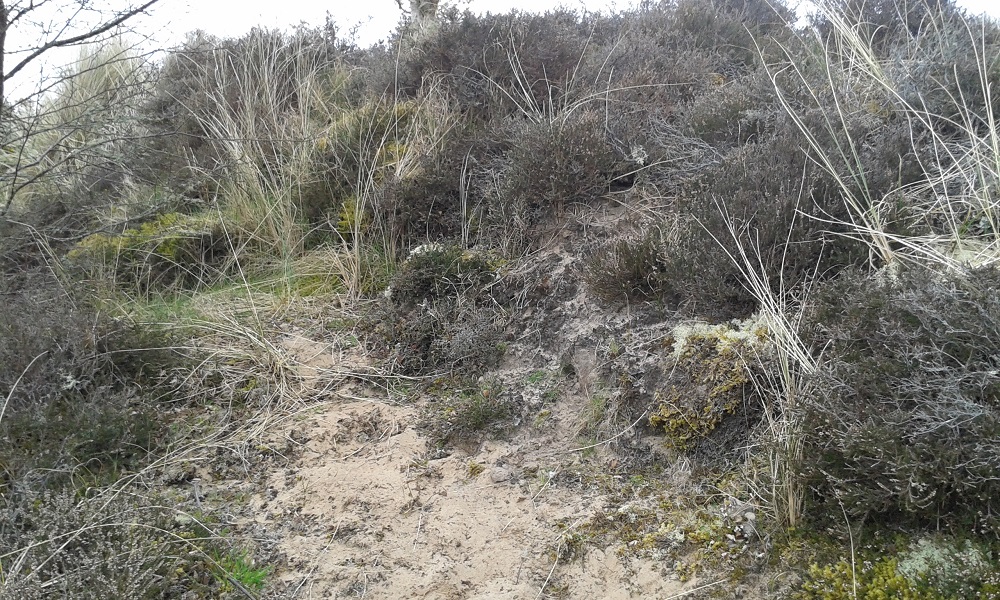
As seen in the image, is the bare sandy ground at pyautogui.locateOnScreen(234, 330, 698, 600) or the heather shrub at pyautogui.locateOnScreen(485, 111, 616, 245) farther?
the heather shrub at pyautogui.locateOnScreen(485, 111, 616, 245)

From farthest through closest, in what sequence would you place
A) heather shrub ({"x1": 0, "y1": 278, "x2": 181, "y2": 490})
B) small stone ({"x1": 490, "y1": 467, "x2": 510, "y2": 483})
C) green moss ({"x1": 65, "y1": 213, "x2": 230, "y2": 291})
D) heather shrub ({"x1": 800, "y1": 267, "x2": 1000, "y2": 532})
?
green moss ({"x1": 65, "y1": 213, "x2": 230, "y2": 291}) < small stone ({"x1": 490, "y1": 467, "x2": 510, "y2": 483}) < heather shrub ({"x1": 0, "y1": 278, "x2": 181, "y2": 490}) < heather shrub ({"x1": 800, "y1": 267, "x2": 1000, "y2": 532})

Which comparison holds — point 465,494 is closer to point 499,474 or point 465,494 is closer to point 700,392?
point 499,474

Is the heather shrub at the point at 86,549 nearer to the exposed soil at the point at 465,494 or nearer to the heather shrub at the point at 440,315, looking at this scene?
the exposed soil at the point at 465,494

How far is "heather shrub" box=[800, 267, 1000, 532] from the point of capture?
211cm

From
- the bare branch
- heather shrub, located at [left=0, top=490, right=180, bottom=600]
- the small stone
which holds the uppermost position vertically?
the bare branch

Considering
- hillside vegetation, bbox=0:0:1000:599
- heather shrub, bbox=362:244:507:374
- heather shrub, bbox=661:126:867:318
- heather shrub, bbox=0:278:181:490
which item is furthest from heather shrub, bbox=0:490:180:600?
heather shrub, bbox=661:126:867:318

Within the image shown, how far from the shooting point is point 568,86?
5984mm

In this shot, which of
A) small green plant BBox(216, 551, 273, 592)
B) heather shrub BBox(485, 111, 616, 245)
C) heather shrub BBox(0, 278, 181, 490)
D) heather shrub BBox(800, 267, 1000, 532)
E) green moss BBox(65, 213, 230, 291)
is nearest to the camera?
heather shrub BBox(800, 267, 1000, 532)

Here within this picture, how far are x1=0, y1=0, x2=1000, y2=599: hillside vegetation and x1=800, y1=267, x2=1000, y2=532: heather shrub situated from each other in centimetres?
1

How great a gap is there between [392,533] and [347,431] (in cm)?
88

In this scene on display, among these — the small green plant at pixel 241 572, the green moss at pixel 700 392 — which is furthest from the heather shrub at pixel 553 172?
the small green plant at pixel 241 572

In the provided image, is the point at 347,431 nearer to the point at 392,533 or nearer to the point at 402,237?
the point at 392,533

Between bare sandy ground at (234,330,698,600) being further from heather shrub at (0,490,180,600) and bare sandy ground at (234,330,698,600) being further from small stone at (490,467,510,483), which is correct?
heather shrub at (0,490,180,600)

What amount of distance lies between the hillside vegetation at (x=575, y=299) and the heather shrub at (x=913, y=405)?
0.01 metres
